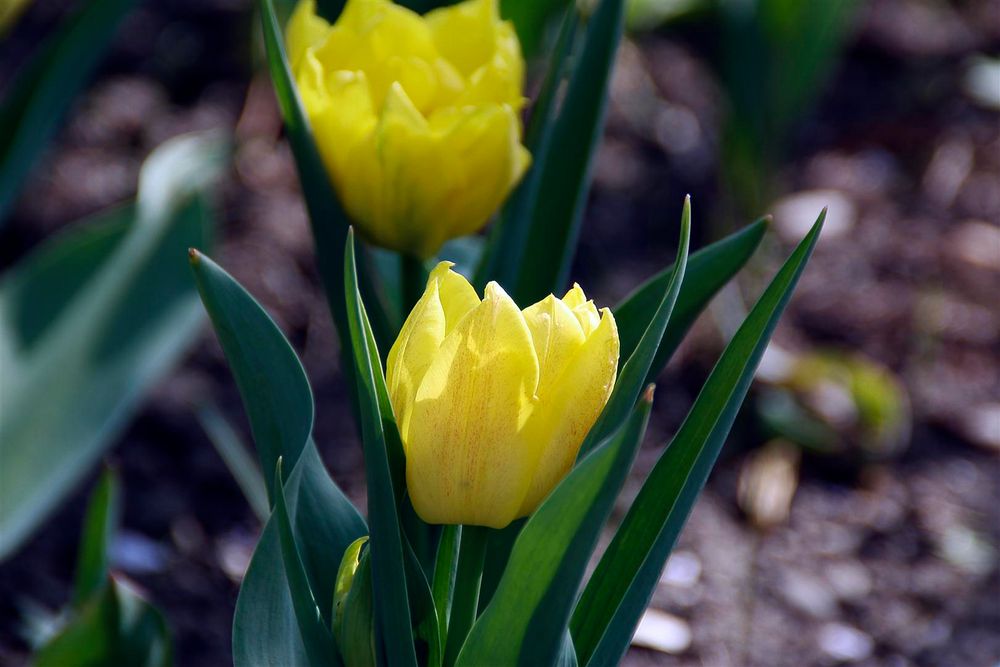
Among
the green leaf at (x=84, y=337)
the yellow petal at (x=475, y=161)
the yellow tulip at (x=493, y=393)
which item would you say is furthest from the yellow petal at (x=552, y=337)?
the green leaf at (x=84, y=337)

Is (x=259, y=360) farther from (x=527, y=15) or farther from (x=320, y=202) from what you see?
(x=527, y=15)

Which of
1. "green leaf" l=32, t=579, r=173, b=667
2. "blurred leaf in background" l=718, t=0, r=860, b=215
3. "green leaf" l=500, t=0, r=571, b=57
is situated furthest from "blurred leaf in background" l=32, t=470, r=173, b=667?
"blurred leaf in background" l=718, t=0, r=860, b=215

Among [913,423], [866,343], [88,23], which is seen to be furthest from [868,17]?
[88,23]

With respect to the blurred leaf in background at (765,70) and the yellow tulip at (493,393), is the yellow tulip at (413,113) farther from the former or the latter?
the blurred leaf in background at (765,70)

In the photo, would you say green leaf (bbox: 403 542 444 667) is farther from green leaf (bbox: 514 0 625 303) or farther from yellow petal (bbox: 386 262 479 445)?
green leaf (bbox: 514 0 625 303)

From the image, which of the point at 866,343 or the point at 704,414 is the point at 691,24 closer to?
the point at 866,343

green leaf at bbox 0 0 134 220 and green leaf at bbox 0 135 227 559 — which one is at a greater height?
green leaf at bbox 0 0 134 220

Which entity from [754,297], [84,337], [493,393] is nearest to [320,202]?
[493,393]
